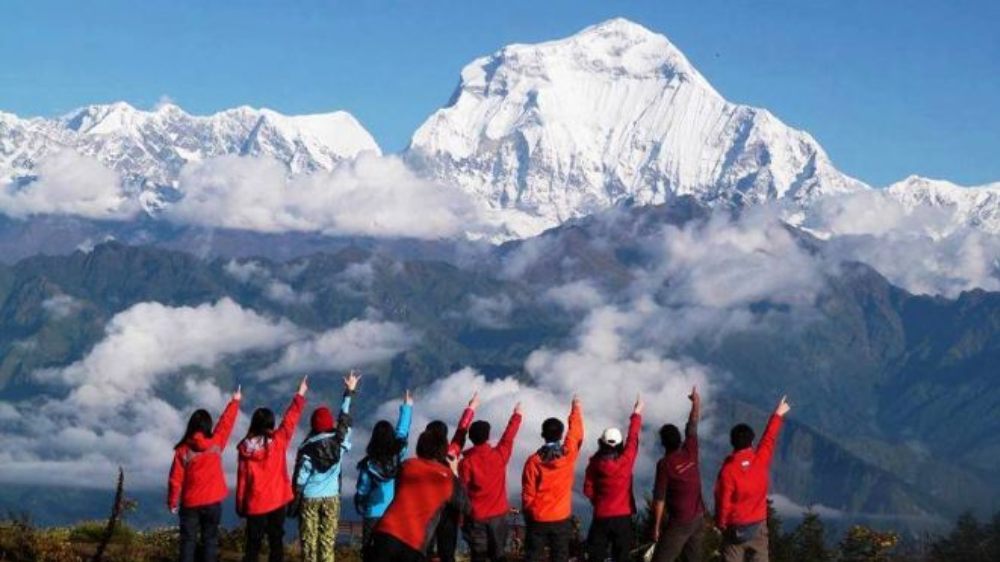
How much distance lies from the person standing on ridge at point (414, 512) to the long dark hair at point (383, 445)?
3.24m

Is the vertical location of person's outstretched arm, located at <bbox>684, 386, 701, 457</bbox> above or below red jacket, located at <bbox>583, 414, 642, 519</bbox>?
above

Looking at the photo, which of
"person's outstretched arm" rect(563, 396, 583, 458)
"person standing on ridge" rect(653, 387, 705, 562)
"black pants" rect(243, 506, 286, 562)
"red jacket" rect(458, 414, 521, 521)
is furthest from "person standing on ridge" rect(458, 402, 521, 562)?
"black pants" rect(243, 506, 286, 562)

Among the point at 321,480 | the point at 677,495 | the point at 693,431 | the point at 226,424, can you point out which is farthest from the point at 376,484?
the point at 693,431

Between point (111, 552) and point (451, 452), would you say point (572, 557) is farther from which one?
point (111, 552)

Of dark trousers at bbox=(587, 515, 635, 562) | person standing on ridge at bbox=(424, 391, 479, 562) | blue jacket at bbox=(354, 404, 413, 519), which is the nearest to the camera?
person standing on ridge at bbox=(424, 391, 479, 562)

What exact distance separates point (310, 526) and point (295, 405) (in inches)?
82.3

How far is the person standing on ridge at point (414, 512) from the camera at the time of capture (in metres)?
15.7

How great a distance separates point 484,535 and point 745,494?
4.03 m

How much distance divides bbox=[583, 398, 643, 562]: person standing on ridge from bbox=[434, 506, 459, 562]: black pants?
469 centimetres

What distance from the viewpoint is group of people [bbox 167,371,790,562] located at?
20547 millimetres

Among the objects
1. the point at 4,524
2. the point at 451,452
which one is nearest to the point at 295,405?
the point at 451,452

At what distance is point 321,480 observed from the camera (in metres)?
21.9

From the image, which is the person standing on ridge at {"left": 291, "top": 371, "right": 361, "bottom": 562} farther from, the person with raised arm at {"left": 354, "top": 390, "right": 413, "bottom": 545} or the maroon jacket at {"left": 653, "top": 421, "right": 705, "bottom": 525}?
the maroon jacket at {"left": 653, "top": 421, "right": 705, "bottom": 525}

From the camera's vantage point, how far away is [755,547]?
2058 centimetres
